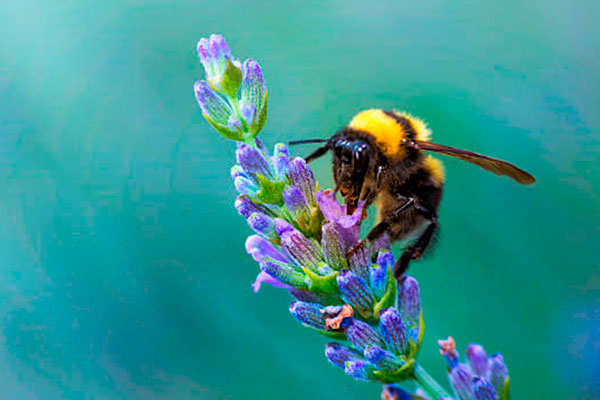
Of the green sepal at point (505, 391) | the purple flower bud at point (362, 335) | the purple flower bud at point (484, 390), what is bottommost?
the green sepal at point (505, 391)

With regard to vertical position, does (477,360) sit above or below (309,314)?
below

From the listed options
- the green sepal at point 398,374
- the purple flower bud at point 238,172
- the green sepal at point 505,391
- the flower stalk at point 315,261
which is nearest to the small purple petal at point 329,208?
the flower stalk at point 315,261

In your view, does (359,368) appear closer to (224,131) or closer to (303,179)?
(303,179)

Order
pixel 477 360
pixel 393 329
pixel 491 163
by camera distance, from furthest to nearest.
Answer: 1. pixel 491 163
2. pixel 477 360
3. pixel 393 329

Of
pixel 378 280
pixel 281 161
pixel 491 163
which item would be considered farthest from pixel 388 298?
pixel 491 163

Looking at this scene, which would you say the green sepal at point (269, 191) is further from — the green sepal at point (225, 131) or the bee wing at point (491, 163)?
the bee wing at point (491, 163)

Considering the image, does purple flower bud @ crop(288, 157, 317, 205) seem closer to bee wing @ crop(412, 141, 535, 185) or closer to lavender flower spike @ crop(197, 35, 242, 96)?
lavender flower spike @ crop(197, 35, 242, 96)
